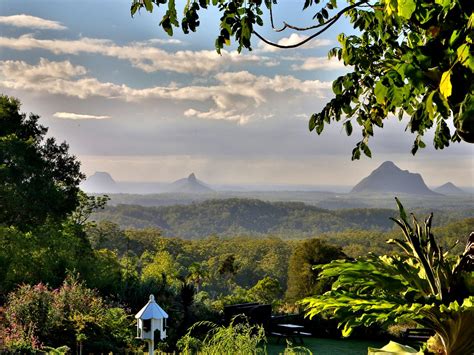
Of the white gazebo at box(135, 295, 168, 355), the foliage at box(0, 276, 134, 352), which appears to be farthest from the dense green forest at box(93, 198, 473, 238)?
the white gazebo at box(135, 295, 168, 355)

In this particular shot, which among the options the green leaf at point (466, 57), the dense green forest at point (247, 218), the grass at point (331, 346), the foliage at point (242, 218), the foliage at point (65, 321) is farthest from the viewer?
the foliage at point (242, 218)

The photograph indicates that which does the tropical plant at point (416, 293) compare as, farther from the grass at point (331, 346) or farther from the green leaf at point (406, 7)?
→ the grass at point (331, 346)

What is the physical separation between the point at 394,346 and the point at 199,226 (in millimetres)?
109442

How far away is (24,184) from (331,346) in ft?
35.5

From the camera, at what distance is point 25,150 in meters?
18.5

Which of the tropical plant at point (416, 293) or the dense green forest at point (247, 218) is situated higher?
the tropical plant at point (416, 293)

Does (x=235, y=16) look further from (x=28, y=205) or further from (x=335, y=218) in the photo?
(x=335, y=218)

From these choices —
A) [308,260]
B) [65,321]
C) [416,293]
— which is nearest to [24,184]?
[308,260]

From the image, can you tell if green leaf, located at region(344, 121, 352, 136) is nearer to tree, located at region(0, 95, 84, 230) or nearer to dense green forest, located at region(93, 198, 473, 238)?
tree, located at region(0, 95, 84, 230)

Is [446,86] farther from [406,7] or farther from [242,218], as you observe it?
[242,218]

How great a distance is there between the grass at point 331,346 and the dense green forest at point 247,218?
87900mm

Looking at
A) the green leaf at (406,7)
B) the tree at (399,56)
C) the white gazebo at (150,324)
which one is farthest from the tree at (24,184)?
the green leaf at (406,7)

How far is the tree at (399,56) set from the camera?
1930 millimetres

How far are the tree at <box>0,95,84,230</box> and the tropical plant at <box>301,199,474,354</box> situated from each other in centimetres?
1706
